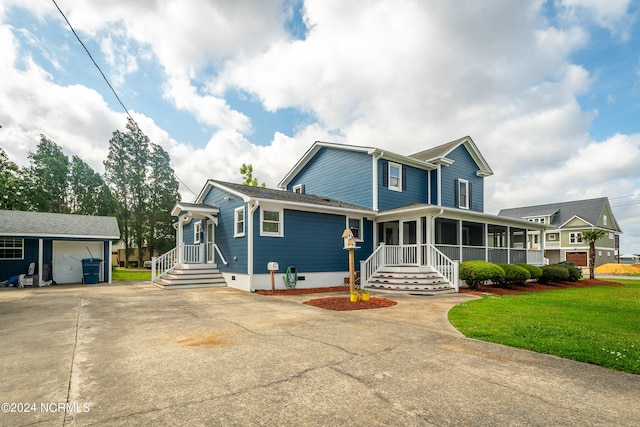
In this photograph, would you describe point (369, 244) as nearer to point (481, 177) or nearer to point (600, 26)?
point (481, 177)

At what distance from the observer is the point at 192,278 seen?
1478 cm

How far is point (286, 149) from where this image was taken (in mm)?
25875

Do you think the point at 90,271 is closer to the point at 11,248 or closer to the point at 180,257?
the point at 11,248

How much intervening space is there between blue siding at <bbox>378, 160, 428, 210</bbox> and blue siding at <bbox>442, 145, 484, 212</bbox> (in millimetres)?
1346

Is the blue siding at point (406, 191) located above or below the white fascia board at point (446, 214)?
above

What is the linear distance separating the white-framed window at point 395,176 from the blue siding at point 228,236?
7892mm

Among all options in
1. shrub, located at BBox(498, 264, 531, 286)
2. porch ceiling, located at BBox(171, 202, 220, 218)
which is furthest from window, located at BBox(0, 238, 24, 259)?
shrub, located at BBox(498, 264, 531, 286)

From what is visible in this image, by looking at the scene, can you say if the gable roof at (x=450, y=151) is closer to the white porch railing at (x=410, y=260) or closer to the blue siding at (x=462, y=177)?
the blue siding at (x=462, y=177)

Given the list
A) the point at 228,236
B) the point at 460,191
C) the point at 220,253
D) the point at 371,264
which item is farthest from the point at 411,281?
the point at 460,191

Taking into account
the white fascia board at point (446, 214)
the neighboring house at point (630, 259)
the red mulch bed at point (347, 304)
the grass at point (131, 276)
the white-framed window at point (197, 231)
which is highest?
the white fascia board at point (446, 214)

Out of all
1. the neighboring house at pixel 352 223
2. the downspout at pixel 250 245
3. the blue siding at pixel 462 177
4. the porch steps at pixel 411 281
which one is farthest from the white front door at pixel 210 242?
the blue siding at pixel 462 177

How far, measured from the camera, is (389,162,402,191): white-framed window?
1719 centimetres

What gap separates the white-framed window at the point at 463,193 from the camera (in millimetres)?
19947

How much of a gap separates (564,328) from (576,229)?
143ft
